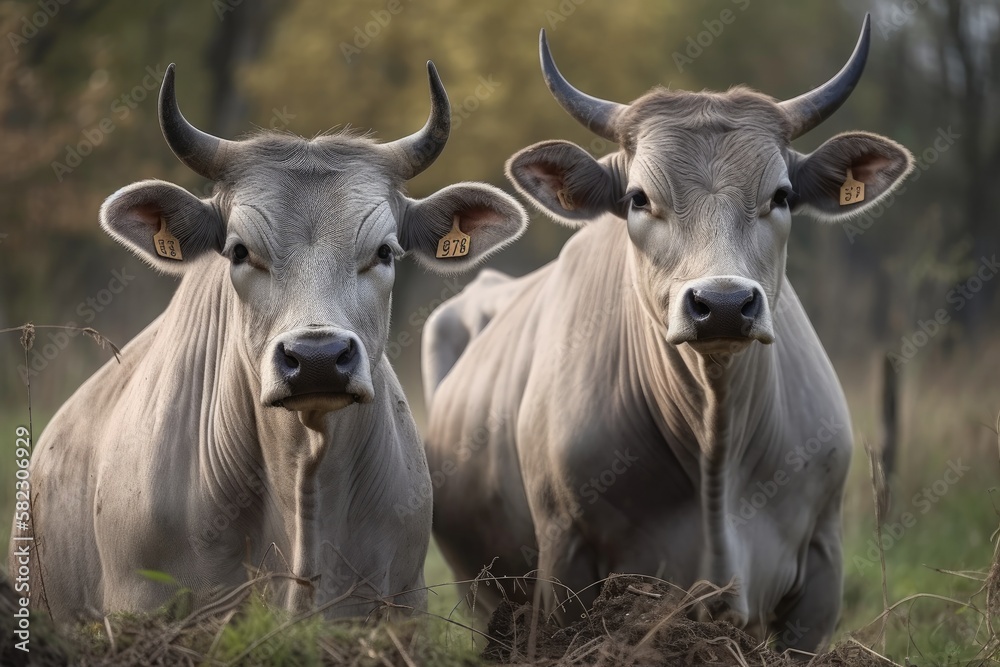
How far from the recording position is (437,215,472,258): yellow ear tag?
17.5ft

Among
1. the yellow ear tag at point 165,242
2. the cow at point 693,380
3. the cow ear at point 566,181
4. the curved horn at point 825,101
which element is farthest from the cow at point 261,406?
the curved horn at point 825,101

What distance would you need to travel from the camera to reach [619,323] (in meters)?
6.02

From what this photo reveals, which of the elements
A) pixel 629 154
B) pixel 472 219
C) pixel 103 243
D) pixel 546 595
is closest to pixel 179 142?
pixel 472 219

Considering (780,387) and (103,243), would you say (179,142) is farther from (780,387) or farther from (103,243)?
(103,243)

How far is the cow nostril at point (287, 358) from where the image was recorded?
427 cm

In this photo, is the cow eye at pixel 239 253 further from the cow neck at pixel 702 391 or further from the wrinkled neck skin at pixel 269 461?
the cow neck at pixel 702 391

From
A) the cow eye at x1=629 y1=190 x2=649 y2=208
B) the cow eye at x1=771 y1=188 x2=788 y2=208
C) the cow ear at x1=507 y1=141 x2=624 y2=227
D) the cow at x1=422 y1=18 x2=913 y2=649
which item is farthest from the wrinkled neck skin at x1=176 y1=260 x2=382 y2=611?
the cow eye at x1=771 y1=188 x2=788 y2=208

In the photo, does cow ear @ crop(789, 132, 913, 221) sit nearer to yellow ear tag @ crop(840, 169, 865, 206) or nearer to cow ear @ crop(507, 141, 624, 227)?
yellow ear tag @ crop(840, 169, 865, 206)

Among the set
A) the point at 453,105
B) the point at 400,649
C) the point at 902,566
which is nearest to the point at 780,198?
the point at 400,649

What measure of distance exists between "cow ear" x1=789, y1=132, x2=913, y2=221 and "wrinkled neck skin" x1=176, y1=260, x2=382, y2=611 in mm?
2228

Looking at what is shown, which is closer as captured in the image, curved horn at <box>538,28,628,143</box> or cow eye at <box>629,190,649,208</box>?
cow eye at <box>629,190,649,208</box>

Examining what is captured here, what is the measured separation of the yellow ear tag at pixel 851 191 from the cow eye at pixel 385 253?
2.24m

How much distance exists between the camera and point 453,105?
19500 mm

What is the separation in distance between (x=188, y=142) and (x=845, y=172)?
300cm
